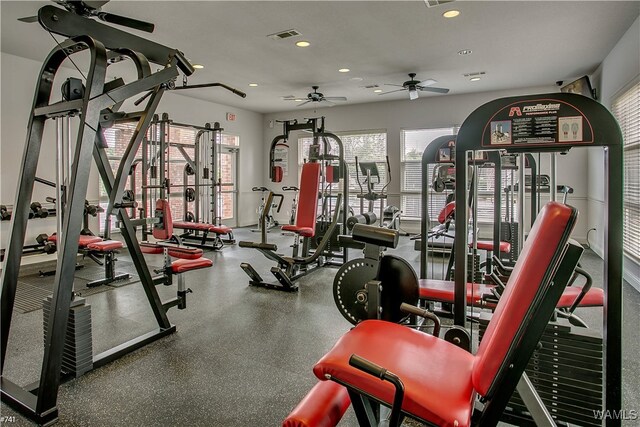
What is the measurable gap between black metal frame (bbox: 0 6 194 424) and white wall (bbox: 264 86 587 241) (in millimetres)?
6458

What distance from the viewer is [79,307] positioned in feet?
7.06

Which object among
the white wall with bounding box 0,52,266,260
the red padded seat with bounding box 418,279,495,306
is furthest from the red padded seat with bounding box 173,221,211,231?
the red padded seat with bounding box 418,279,495,306

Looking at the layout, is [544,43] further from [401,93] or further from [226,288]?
[226,288]

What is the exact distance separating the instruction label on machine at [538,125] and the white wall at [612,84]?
138 inches

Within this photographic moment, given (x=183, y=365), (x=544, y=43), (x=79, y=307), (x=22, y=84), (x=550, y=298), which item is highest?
(x=544, y=43)

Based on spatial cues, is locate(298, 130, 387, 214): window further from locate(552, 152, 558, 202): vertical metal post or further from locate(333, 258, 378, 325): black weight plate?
locate(333, 258, 378, 325): black weight plate

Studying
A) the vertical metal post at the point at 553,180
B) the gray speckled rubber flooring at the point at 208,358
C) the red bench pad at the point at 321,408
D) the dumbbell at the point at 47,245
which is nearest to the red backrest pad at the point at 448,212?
the gray speckled rubber flooring at the point at 208,358

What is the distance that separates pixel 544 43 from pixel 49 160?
699 centimetres

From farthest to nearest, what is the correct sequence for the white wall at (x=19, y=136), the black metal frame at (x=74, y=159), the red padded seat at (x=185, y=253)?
the white wall at (x=19, y=136) → the red padded seat at (x=185, y=253) → the black metal frame at (x=74, y=159)

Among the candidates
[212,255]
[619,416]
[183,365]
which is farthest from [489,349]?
[212,255]

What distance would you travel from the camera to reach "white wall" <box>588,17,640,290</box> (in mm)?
4090

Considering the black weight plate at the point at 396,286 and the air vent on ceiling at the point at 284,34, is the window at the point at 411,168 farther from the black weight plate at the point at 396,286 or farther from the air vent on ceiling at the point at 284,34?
the black weight plate at the point at 396,286

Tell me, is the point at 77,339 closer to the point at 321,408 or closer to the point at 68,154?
the point at 68,154

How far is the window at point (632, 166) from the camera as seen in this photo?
4.18m
